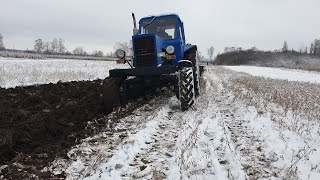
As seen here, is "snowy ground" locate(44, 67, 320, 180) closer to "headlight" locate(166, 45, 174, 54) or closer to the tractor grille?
the tractor grille

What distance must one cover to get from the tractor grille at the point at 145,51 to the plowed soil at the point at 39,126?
1.65m

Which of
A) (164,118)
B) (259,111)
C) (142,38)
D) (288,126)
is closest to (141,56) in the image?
(142,38)

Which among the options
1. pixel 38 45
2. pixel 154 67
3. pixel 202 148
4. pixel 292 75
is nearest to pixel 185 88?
pixel 154 67

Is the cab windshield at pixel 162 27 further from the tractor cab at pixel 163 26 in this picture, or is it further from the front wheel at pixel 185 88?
the front wheel at pixel 185 88

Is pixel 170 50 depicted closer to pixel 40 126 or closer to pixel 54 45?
pixel 40 126

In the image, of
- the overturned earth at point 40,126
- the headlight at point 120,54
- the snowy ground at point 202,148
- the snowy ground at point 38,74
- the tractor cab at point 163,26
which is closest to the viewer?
the snowy ground at point 202,148

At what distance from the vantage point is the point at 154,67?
8.93m

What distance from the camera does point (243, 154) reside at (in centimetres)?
495

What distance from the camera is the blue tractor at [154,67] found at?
8.80m

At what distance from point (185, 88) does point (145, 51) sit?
166cm

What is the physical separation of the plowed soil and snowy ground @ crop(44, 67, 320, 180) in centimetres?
36

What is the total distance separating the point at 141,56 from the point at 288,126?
4571mm

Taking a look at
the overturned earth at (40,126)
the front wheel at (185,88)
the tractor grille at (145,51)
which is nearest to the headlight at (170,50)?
the tractor grille at (145,51)

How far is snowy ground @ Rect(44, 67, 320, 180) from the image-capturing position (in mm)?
4297
